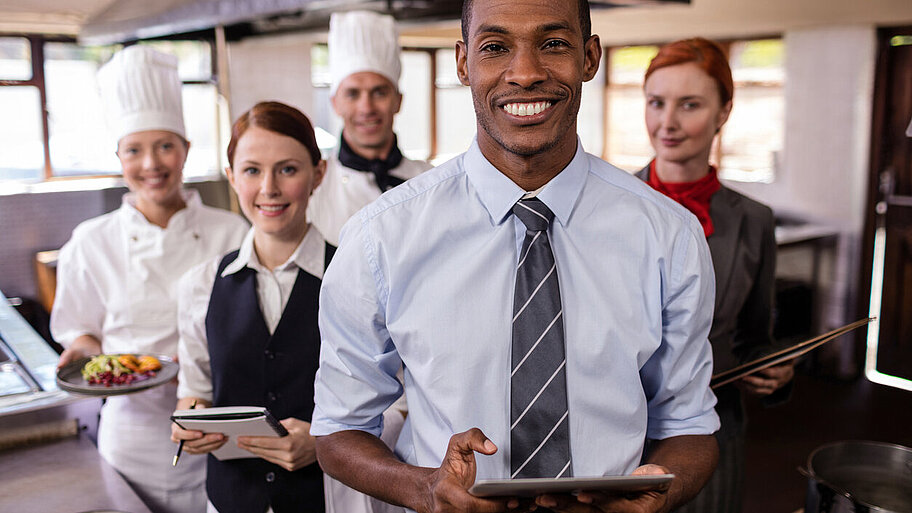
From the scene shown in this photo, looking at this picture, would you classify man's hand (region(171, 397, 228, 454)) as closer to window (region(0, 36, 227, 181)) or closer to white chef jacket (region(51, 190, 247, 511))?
white chef jacket (region(51, 190, 247, 511))

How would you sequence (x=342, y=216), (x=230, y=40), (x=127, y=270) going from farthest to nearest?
(x=230, y=40)
(x=342, y=216)
(x=127, y=270)

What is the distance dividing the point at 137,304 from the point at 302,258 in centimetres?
81

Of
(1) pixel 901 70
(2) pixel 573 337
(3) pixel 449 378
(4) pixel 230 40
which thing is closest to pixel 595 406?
(2) pixel 573 337

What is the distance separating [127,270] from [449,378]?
4.84ft

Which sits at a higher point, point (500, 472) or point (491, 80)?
point (491, 80)

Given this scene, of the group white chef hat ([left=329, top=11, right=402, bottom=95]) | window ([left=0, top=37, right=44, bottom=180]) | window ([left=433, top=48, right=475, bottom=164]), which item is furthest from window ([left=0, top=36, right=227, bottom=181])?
white chef hat ([left=329, top=11, right=402, bottom=95])

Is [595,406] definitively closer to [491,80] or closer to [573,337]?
[573,337]

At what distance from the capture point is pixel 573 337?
116cm

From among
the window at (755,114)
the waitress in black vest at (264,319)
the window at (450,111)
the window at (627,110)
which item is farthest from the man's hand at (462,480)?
the window at (450,111)

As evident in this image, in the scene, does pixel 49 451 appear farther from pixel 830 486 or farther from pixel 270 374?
pixel 830 486

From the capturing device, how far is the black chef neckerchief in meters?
2.49

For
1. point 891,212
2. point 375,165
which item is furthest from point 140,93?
point 891,212

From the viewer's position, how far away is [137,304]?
7.39 feet

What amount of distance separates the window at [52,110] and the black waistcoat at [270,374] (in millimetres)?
4337
